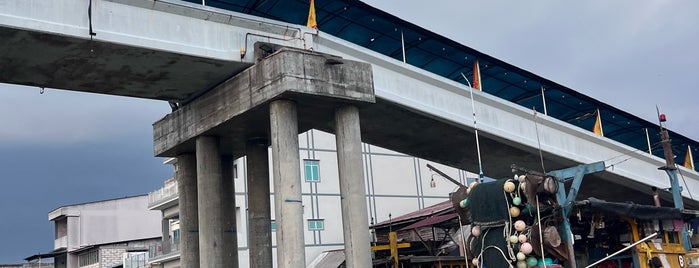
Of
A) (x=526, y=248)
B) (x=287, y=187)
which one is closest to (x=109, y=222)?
(x=287, y=187)

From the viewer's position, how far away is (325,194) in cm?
4762

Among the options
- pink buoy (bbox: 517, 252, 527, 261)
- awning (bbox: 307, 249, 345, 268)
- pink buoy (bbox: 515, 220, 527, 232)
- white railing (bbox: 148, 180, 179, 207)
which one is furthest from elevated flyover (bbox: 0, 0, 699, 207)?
white railing (bbox: 148, 180, 179, 207)

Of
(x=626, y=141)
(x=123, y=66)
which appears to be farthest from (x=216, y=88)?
(x=626, y=141)

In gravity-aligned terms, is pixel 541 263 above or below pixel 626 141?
below

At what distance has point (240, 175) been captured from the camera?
4444 cm

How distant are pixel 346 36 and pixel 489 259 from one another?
1280 centimetres

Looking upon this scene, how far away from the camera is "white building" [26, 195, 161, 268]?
62.0 m

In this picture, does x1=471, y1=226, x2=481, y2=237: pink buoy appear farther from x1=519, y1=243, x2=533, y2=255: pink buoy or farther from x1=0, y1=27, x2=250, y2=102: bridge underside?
x1=0, y1=27, x2=250, y2=102: bridge underside

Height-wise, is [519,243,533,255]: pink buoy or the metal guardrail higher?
the metal guardrail

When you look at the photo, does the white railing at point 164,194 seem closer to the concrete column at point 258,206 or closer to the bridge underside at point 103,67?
the concrete column at point 258,206

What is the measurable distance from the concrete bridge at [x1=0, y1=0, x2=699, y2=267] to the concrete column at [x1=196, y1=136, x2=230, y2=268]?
0.14 ft

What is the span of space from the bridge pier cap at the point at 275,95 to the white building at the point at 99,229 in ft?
124

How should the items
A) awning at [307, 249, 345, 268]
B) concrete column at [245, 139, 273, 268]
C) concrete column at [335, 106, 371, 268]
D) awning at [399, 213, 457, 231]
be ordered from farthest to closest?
1. awning at [307, 249, 345, 268]
2. awning at [399, 213, 457, 231]
3. concrete column at [245, 139, 273, 268]
4. concrete column at [335, 106, 371, 268]

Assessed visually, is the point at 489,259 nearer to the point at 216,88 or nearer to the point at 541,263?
the point at 541,263
